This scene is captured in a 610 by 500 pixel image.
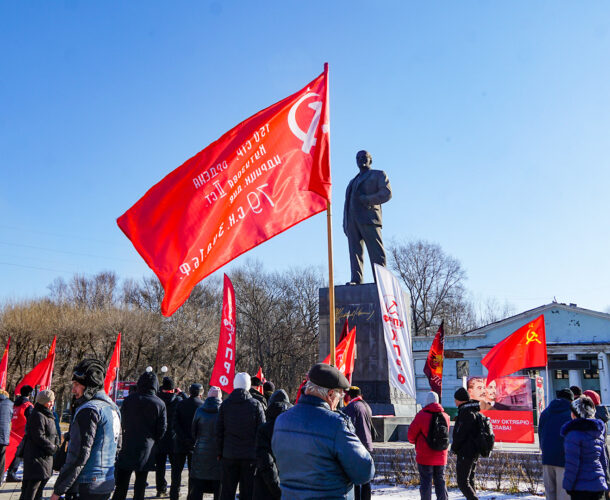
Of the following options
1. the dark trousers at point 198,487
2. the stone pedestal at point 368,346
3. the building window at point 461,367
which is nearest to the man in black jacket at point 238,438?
the dark trousers at point 198,487

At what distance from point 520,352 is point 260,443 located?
6845 mm

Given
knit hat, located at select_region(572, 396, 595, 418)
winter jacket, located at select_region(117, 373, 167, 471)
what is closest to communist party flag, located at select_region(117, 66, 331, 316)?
winter jacket, located at select_region(117, 373, 167, 471)

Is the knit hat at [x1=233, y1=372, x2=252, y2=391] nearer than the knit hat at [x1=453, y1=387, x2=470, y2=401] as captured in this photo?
Yes

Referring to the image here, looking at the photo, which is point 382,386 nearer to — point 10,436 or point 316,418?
point 10,436

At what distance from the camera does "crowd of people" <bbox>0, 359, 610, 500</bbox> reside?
329cm

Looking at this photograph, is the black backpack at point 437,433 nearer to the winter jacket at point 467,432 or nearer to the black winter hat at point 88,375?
the winter jacket at point 467,432

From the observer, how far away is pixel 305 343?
49156mm

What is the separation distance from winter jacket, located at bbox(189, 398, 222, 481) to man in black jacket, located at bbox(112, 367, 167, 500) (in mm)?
482

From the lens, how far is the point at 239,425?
21.0 ft

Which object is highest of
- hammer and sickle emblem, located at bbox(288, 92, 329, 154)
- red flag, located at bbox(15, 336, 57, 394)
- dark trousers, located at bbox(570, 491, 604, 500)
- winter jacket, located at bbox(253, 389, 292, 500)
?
hammer and sickle emblem, located at bbox(288, 92, 329, 154)

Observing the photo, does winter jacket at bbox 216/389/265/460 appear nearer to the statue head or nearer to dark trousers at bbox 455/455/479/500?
dark trousers at bbox 455/455/479/500

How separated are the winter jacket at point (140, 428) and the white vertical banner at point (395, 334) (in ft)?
12.2

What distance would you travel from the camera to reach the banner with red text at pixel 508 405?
1605cm

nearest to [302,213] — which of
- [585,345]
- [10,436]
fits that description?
[10,436]
